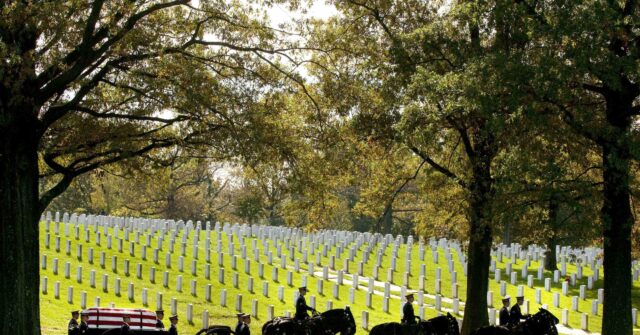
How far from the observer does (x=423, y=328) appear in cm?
1739

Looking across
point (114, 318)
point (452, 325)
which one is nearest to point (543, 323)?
point (452, 325)

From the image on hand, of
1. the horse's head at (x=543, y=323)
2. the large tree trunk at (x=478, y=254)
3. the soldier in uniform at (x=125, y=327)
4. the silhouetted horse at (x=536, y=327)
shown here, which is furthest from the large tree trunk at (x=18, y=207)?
the large tree trunk at (x=478, y=254)

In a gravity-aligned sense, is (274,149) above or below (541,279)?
above

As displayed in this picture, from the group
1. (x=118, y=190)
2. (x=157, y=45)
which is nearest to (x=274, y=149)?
(x=157, y=45)

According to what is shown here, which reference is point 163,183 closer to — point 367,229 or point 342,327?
point 342,327

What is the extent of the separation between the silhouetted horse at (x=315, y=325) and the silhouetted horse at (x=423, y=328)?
634 millimetres

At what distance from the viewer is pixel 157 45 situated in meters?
16.5

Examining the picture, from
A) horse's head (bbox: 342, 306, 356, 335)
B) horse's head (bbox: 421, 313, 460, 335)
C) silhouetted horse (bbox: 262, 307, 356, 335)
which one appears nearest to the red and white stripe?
silhouetted horse (bbox: 262, 307, 356, 335)

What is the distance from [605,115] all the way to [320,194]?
21.8 feet

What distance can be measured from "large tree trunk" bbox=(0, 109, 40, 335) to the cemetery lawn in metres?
4.64

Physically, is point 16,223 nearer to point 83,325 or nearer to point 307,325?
point 83,325

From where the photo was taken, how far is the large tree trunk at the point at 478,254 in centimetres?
2012

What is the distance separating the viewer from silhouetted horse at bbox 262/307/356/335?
1636 centimetres

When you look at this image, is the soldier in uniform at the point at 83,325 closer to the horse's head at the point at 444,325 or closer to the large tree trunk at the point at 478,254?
the horse's head at the point at 444,325
